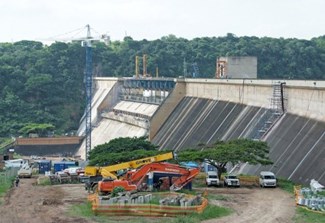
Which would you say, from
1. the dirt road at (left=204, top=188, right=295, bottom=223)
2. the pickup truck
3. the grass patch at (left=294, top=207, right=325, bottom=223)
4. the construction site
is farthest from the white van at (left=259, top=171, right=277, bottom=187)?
the grass patch at (left=294, top=207, right=325, bottom=223)

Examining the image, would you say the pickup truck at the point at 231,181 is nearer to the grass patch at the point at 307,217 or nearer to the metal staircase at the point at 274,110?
the grass patch at the point at 307,217

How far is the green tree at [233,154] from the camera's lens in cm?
5250

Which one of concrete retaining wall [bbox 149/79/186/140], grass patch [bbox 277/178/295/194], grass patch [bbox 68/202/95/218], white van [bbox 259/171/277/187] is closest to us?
grass patch [bbox 68/202/95/218]

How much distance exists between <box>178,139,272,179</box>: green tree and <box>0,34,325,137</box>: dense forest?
7569cm

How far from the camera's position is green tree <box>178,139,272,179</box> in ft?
172

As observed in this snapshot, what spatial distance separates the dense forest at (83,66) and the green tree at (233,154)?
248 feet

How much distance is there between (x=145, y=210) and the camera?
1537 inches

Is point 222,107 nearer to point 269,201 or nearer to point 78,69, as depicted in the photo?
point 269,201

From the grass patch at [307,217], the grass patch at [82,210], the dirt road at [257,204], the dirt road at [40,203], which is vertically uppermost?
the grass patch at [307,217]

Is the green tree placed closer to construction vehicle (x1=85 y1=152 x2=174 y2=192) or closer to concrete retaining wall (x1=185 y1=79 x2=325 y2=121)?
construction vehicle (x1=85 y1=152 x2=174 y2=192)

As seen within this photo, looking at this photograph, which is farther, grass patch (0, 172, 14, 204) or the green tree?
grass patch (0, 172, 14, 204)

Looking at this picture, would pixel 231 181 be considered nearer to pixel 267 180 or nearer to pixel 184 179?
pixel 267 180

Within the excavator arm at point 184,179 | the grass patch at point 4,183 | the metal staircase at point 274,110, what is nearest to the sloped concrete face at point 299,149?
the metal staircase at point 274,110

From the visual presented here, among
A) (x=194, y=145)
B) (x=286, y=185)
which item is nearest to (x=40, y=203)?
(x=286, y=185)
